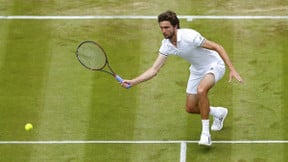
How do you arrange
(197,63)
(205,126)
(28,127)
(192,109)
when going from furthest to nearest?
(28,127) → (192,109) → (205,126) → (197,63)

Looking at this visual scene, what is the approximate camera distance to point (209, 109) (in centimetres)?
1612

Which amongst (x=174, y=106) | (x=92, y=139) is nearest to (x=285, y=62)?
(x=174, y=106)

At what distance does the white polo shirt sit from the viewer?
51.1 ft

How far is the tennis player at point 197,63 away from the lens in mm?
15352

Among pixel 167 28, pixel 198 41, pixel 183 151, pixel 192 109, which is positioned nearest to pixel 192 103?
pixel 192 109

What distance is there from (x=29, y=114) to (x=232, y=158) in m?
3.84

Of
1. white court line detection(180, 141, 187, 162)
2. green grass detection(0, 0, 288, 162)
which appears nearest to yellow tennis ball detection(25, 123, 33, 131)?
green grass detection(0, 0, 288, 162)

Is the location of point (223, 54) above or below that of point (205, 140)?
above

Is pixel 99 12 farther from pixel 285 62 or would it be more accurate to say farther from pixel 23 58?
pixel 285 62

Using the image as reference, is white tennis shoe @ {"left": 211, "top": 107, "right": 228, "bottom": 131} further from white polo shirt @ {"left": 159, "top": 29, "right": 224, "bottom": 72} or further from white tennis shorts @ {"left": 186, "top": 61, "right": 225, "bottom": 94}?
white polo shirt @ {"left": 159, "top": 29, "right": 224, "bottom": 72}

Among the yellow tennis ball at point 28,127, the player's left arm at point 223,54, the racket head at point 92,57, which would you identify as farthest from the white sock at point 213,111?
the yellow tennis ball at point 28,127

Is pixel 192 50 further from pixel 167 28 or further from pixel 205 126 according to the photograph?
pixel 205 126

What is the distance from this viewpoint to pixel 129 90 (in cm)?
1795

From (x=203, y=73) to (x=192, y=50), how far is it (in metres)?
0.56
